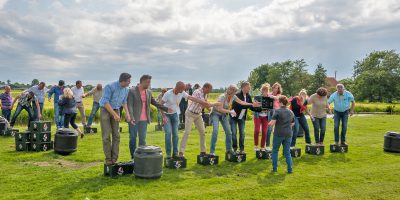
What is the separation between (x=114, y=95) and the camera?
26.2 ft

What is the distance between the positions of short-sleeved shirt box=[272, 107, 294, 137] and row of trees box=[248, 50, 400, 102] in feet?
234

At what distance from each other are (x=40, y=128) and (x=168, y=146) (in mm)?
4637

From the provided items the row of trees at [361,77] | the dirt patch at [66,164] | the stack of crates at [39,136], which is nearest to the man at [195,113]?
the dirt patch at [66,164]

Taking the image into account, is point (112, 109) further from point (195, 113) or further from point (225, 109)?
point (225, 109)

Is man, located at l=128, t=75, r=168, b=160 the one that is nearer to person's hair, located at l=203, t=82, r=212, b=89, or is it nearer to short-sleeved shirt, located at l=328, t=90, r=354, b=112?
Answer: person's hair, located at l=203, t=82, r=212, b=89

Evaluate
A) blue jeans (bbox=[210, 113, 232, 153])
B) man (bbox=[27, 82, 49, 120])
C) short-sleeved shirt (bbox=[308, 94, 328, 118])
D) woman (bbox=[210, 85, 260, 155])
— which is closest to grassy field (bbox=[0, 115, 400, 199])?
blue jeans (bbox=[210, 113, 232, 153])

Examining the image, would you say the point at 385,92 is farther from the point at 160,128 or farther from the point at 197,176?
the point at 197,176

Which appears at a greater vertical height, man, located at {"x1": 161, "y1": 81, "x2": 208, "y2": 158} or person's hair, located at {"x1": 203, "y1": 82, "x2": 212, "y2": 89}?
person's hair, located at {"x1": 203, "y1": 82, "x2": 212, "y2": 89}

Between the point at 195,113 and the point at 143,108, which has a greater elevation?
the point at 143,108

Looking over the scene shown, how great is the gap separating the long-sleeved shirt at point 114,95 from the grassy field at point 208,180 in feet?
5.49

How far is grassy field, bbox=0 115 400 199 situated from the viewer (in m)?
6.66

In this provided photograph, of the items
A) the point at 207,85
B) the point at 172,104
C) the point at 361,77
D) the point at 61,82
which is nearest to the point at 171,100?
the point at 172,104

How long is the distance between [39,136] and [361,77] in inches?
2963

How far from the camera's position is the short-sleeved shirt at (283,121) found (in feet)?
27.6
